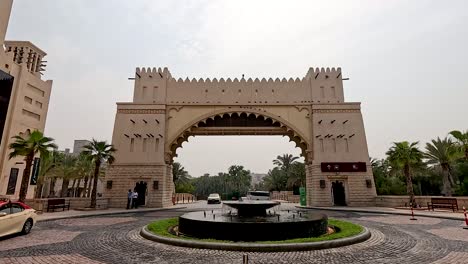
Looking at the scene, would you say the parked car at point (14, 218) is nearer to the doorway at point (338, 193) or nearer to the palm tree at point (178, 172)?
the doorway at point (338, 193)

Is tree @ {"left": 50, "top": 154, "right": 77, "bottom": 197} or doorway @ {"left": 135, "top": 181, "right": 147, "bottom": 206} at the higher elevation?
tree @ {"left": 50, "top": 154, "right": 77, "bottom": 197}

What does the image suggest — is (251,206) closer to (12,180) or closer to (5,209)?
(5,209)

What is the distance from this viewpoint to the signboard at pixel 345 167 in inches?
1058

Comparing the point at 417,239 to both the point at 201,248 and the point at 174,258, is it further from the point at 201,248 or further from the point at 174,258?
the point at 174,258

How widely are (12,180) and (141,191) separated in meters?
14.5

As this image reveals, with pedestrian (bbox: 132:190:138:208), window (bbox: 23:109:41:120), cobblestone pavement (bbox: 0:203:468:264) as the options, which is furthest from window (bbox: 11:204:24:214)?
window (bbox: 23:109:41:120)

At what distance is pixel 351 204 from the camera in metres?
26.2

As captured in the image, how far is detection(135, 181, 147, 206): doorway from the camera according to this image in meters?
27.6

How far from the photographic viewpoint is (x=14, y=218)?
1024cm

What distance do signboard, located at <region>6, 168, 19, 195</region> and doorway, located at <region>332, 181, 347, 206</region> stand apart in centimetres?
3518

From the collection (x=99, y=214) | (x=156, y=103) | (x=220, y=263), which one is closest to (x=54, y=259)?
(x=220, y=263)

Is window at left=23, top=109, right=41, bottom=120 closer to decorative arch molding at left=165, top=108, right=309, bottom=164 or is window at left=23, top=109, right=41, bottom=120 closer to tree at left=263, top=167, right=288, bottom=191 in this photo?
decorative arch molding at left=165, top=108, right=309, bottom=164

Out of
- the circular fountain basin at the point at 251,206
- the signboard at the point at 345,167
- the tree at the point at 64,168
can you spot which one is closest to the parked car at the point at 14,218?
the circular fountain basin at the point at 251,206

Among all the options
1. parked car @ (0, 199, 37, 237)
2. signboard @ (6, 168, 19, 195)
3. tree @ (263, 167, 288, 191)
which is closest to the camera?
parked car @ (0, 199, 37, 237)
